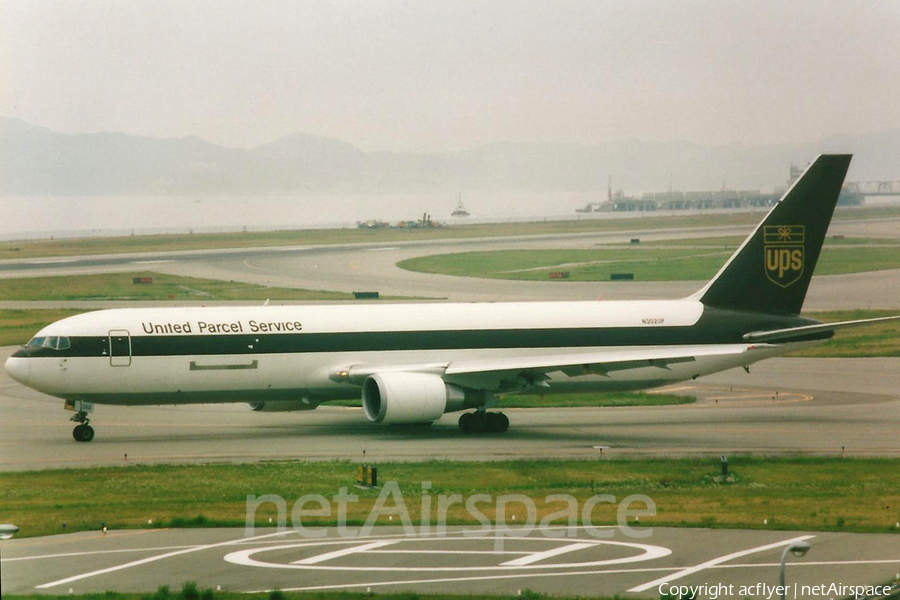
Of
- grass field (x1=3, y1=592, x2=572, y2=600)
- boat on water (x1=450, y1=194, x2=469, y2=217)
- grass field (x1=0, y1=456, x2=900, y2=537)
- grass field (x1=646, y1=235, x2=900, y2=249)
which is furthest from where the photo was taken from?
boat on water (x1=450, y1=194, x2=469, y2=217)

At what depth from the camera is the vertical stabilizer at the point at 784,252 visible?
4266 centimetres

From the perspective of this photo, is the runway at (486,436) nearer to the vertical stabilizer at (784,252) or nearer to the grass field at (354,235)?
the vertical stabilizer at (784,252)

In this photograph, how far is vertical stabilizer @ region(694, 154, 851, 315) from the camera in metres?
42.7

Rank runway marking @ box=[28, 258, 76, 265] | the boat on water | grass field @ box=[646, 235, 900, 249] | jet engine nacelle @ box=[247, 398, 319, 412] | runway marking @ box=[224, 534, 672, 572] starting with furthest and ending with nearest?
the boat on water → runway marking @ box=[28, 258, 76, 265] → grass field @ box=[646, 235, 900, 249] → jet engine nacelle @ box=[247, 398, 319, 412] → runway marking @ box=[224, 534, 672, 572]

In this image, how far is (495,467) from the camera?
31203mm

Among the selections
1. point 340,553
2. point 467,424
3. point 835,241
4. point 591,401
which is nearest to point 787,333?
point 591,401

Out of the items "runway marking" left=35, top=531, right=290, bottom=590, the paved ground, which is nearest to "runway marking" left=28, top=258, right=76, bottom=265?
the paved ground

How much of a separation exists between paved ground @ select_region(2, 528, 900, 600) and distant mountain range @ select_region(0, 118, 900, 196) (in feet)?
174

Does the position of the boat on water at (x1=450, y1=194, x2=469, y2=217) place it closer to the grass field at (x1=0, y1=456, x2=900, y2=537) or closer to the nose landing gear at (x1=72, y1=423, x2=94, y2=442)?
the nose landing gear at (x1=72, y1=423, x2=94, y2=442)

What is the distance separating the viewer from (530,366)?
123 feet

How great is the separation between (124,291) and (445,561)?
59.1m

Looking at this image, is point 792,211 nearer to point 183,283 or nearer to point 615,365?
point 615,365

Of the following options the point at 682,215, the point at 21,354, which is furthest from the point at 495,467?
the point at 682,215

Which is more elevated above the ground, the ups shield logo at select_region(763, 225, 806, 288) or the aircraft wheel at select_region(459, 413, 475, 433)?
the ups shield logo at select_region(763, 225, 806, 288)
